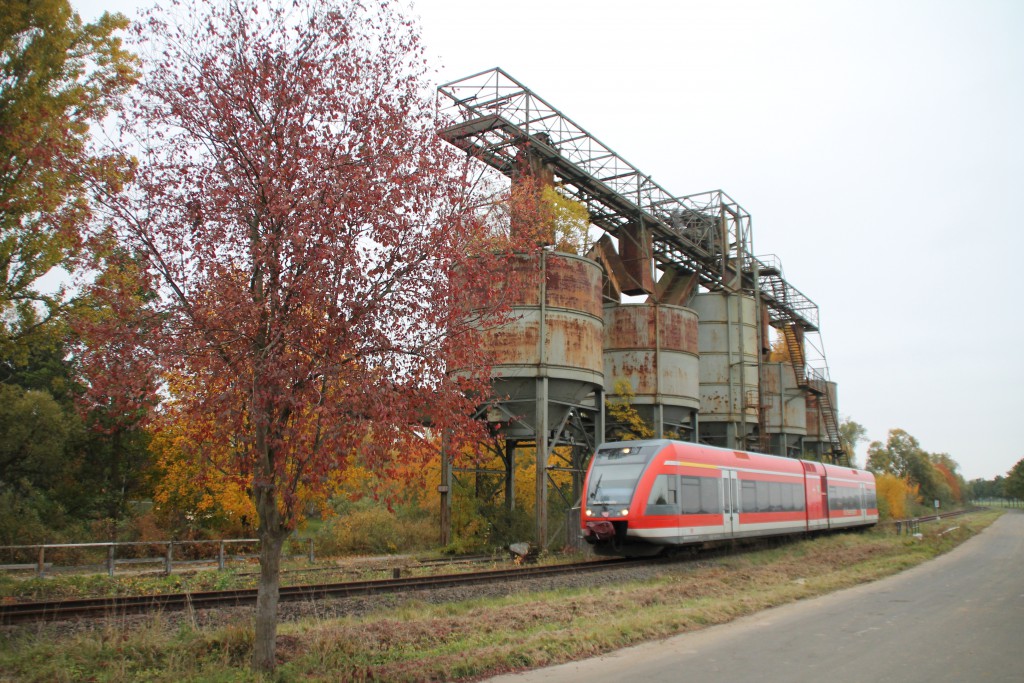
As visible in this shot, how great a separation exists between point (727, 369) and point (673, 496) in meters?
25.3

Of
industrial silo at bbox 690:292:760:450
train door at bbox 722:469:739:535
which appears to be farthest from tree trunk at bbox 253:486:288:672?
industrial silo at bbox 690:292:760:450

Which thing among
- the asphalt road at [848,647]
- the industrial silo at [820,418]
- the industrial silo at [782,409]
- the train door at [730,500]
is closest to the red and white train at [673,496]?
the train door at [730,500]

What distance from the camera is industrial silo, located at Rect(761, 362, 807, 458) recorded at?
176 ft

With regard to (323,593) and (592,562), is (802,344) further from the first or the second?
(323,593)

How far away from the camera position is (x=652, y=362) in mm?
36125

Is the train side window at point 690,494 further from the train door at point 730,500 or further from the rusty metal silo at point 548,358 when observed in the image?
the rusty metal silo at point 548,358

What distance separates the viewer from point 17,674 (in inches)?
332

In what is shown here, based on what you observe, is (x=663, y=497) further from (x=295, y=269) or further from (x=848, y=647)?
(x=295, y=269)

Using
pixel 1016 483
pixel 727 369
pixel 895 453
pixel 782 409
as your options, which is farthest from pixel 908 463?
pixel 727 369

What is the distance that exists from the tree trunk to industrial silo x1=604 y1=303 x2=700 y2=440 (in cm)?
2721

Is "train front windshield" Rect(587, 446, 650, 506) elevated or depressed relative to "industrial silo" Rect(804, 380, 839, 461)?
depressed

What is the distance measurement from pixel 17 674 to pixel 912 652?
37.2ft

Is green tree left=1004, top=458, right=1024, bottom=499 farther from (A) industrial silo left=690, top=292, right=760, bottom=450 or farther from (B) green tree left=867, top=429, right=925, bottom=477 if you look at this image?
(A) industrial silo left=690, top=292, right=760, bottom=450

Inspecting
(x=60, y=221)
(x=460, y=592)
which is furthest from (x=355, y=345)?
(x=460, y=592)
